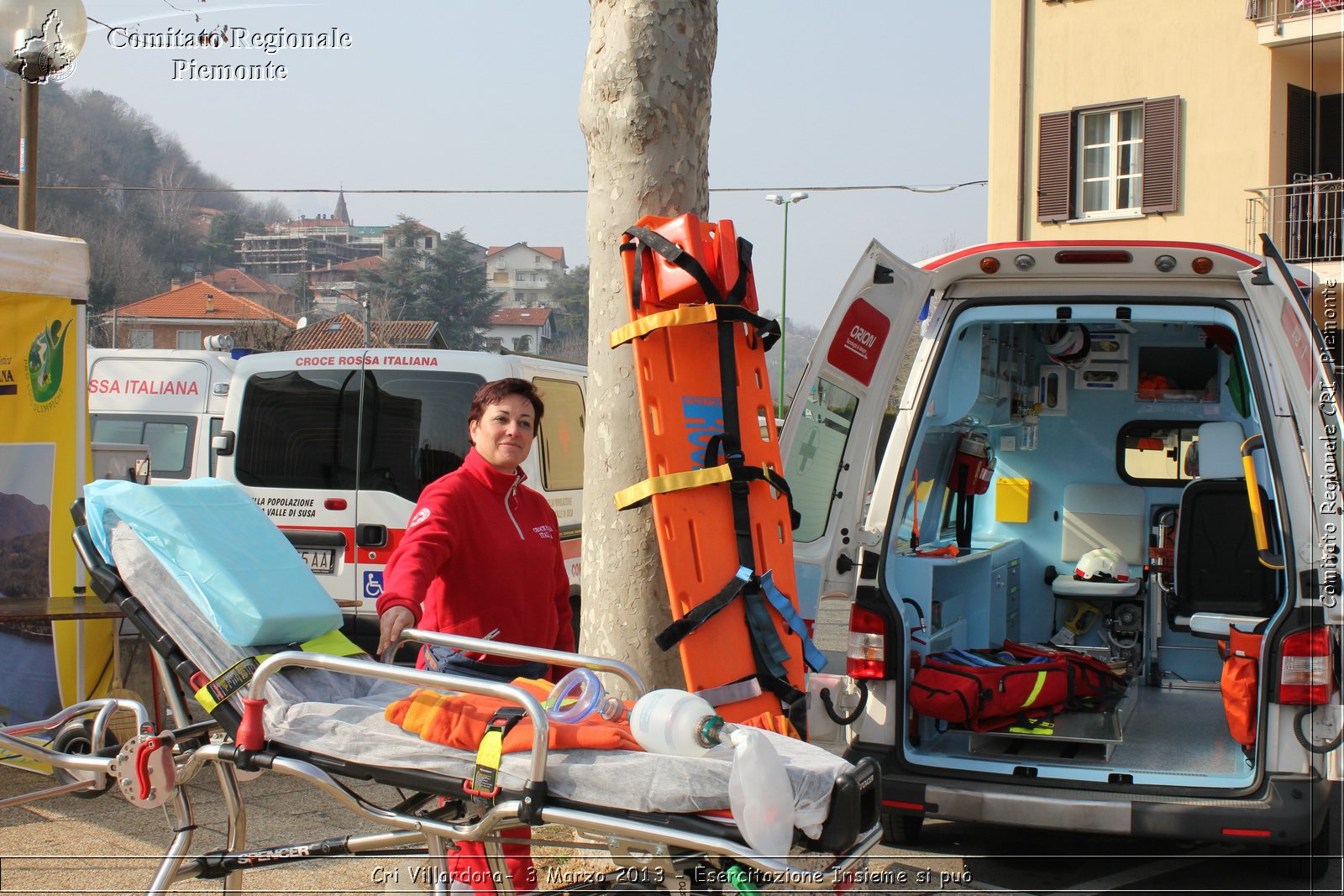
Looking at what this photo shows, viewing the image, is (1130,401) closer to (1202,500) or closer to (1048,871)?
(1202,500)

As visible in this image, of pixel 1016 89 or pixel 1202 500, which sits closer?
pixel 1202 500

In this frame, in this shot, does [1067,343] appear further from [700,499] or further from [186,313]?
[186,313]

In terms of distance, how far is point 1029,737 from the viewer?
203 inches

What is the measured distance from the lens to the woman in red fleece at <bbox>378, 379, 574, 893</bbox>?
366 cm

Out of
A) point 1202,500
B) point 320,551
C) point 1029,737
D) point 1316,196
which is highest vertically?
point 1316,196

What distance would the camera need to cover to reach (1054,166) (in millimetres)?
20422

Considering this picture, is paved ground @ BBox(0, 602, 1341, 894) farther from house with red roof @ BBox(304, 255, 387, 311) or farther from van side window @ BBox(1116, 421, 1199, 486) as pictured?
house with red roof @ BBox(304, 255, 387, 311)

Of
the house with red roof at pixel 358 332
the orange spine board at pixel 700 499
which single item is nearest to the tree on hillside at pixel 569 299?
the house with red roof at pixel 358 332

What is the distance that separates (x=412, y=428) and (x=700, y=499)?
3.69 metres

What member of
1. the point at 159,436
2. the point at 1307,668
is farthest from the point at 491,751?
the point at 159,436

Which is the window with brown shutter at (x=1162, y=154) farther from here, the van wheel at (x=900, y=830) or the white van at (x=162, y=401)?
the van wheel at (x=900, y=830)

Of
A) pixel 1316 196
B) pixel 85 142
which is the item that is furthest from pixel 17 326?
pixel 85 142

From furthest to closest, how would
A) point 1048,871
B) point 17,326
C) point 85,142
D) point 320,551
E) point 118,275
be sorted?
point 118,275, point 85,142, point 320,551, point 17,326, point 1048,871

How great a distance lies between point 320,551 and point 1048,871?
4679mm
